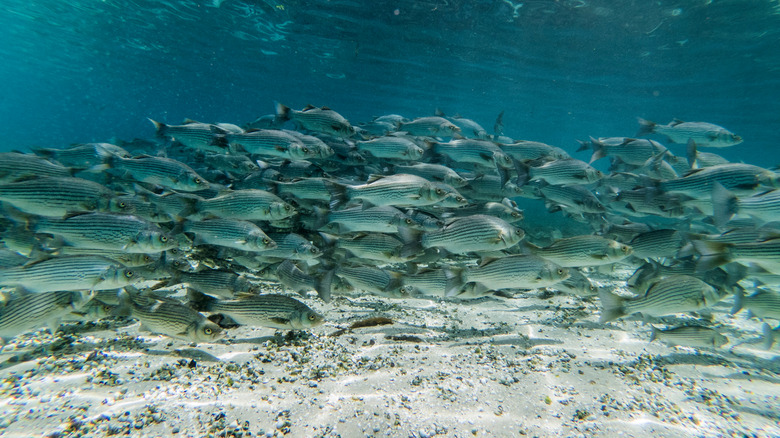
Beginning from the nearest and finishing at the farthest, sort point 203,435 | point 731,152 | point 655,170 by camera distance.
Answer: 1. point 203,435
2. point 655,170
3. point 731,152

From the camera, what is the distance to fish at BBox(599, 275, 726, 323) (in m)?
3.92

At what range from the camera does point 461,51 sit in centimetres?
2419

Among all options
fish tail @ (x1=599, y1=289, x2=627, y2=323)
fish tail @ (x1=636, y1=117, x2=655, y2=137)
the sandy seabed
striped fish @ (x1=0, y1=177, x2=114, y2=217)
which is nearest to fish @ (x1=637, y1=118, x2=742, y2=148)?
fish tail @ (x1=636, y1=117, x2=655, y2=137)

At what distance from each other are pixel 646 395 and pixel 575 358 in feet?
2.54

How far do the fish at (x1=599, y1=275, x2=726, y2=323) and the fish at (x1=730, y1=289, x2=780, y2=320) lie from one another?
856mm

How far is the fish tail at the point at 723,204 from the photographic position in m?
4.45

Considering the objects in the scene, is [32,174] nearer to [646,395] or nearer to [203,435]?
[203,435]

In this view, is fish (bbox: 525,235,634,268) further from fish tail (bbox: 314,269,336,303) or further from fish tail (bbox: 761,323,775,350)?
fish tail (bbox: 314,269,336,303)

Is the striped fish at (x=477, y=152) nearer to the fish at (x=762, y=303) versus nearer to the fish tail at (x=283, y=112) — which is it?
the fish tail at (x=283, y=112)

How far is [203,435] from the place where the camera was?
2.57 m

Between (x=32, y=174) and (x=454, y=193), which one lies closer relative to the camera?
(x=32, y=174)

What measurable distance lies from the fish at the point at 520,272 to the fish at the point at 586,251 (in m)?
0.47

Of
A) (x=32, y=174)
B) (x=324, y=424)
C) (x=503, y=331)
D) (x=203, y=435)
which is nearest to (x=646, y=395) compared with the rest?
(x=503, y=331)

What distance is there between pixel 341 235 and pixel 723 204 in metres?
5.45
